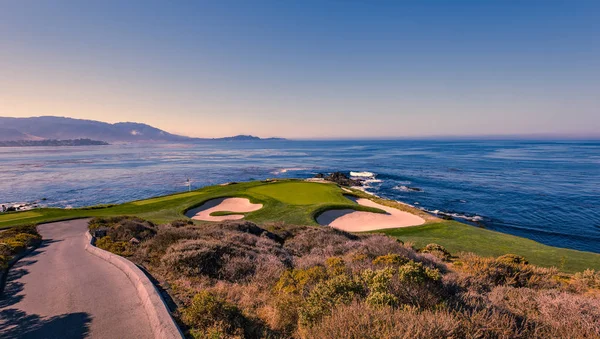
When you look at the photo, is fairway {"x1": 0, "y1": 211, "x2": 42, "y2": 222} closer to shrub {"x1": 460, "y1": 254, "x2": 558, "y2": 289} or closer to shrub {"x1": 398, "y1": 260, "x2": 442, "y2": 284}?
shrub {"x1": 398, "y1": 260, "x2": 442, "y2": 284}

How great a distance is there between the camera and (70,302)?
7.32m

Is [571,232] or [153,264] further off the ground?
[153,264]

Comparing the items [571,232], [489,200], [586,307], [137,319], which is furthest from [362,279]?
[489,200]

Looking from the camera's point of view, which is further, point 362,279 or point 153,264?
point 153,264

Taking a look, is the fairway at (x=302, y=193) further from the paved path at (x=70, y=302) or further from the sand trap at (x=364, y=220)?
the paved path at (x=70, y=302)

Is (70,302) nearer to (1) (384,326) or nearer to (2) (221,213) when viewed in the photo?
(1) (384,326)

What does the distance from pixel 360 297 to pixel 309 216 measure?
19.8 meters

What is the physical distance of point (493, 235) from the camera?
21062mm

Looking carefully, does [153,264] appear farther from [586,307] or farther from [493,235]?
[493,235]

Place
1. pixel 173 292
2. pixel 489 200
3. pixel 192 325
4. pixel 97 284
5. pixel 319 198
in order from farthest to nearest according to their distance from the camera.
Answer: pixel 489 200
pixel 319 198
pixel 97 284
pixel 173 292
pixel 192 325

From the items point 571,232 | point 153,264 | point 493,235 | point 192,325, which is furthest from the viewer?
point 571,232

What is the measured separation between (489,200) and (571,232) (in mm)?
13388

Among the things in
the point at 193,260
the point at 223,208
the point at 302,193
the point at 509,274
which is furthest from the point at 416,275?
the point at 302,193

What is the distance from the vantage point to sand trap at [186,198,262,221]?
89.0ft
